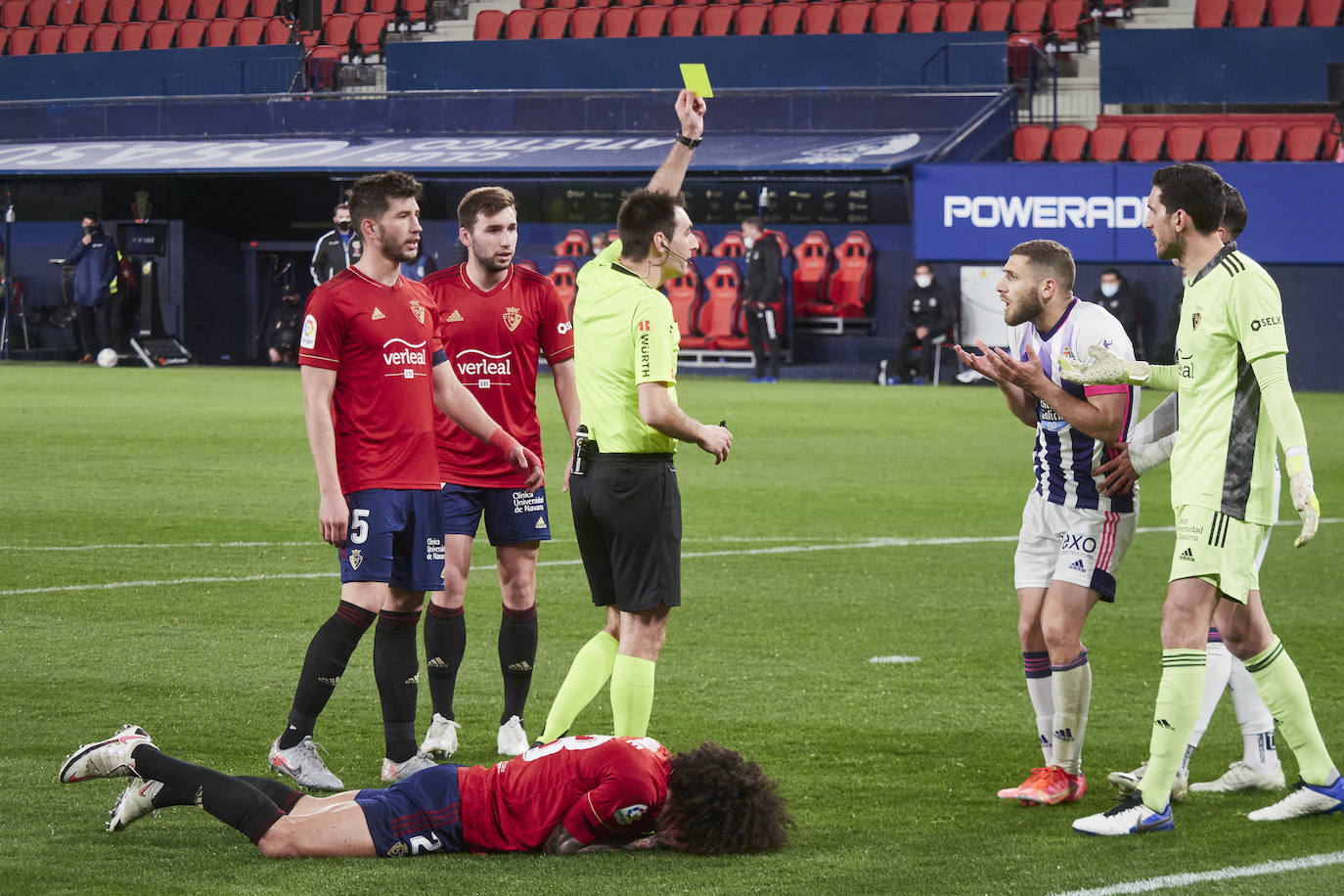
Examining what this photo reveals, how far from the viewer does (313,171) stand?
28.5 metres

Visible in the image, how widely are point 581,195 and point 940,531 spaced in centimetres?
1772

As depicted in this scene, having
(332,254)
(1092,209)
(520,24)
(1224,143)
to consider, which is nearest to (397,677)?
(332,254)

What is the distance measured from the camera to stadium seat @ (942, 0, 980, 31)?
29.6 metres

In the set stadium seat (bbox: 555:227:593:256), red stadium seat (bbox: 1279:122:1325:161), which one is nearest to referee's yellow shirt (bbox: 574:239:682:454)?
red stadium seat (bbox: 1279:122:1325:161)

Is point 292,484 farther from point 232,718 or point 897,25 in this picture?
point 897,25

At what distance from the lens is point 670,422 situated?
222 inches

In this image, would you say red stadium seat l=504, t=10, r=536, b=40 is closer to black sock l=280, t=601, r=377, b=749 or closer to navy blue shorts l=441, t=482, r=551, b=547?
navy blue shorts l=441, t=482, r=551, b=547

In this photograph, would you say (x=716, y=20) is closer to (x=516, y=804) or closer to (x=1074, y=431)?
(x=1074, y=431)

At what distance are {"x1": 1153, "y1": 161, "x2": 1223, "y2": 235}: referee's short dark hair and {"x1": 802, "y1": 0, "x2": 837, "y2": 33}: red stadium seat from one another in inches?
1002

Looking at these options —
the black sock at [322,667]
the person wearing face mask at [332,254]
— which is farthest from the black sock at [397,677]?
the person wearing face mask at [332,254]

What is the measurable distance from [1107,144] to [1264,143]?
7.35 feet

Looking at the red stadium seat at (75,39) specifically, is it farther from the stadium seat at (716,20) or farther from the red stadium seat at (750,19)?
the red stadium seat at (750,19)

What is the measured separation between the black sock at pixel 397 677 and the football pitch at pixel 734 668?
18 centimetres

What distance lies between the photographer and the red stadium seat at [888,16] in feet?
98.4
